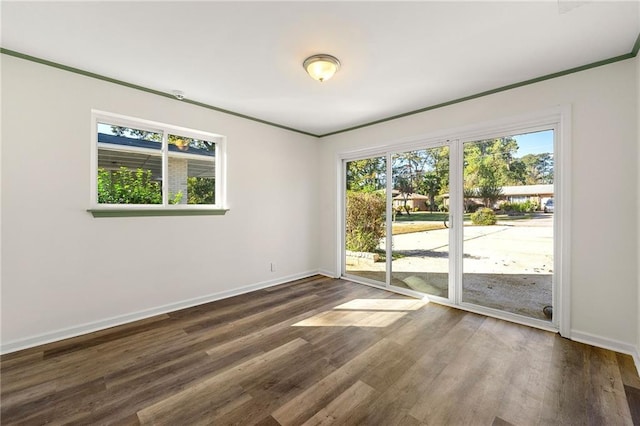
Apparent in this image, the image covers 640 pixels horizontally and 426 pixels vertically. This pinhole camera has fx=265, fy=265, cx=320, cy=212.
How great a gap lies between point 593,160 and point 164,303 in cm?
463

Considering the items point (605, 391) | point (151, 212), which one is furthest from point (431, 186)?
point (151, 212)

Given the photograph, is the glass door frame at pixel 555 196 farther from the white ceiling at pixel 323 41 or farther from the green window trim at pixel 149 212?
the green window trim at pixel 149 212

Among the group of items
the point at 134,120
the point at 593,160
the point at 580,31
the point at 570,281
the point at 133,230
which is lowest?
the point at 570,281

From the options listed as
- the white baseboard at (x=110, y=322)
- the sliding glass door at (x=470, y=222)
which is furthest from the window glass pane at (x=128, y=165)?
the sliding glass door at (x=470, y=222)

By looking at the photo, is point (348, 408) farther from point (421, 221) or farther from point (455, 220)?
point (421, 221)

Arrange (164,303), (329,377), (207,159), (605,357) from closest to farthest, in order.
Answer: (329,377) → (605,357) → (164,303) → (207,159)

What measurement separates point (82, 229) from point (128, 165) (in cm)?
80

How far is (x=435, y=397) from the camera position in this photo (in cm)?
176

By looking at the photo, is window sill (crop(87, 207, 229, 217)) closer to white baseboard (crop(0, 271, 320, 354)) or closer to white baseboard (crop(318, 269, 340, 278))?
white baseboard (crop(0, 271, 320, 354))

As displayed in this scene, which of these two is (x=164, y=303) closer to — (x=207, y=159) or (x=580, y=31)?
(x=207, y=159)

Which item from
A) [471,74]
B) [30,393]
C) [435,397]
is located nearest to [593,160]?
[471,74]

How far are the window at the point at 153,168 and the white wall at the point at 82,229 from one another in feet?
0.43

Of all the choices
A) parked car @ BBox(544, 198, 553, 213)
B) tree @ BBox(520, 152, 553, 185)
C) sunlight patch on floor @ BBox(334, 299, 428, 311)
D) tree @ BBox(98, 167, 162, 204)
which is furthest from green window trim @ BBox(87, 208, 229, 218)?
parked car @ BBox(544, 198, 553, 213)

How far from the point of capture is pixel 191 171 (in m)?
3.46
